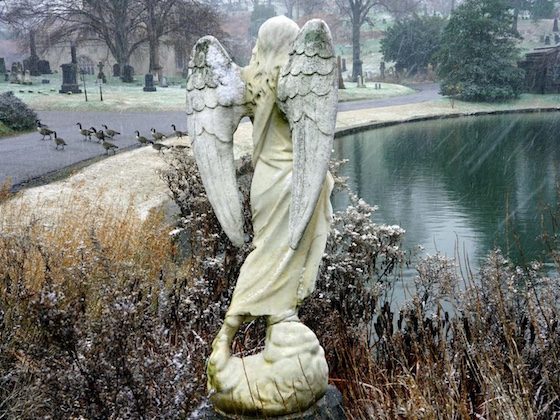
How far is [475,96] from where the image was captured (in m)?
35.8

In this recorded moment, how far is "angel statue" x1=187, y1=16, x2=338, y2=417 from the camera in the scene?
3832mm

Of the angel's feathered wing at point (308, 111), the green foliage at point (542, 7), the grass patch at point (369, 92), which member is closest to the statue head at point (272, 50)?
the angel's feathered wing at point (308, 111)

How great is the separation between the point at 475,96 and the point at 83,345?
3371 centimetres

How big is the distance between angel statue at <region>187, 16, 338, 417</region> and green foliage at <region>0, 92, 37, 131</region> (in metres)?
21.8

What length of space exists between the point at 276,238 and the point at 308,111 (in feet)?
2.48

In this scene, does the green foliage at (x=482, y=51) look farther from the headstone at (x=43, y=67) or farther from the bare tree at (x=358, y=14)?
the headstone at (x=43, y=67)

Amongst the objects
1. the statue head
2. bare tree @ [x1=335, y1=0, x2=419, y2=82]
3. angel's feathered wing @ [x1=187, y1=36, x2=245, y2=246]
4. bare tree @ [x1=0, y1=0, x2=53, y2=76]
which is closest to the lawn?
bare tree @ [x1=0, y1=0, x2=53, y2=76]

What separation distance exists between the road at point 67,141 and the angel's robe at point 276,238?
34.5ft

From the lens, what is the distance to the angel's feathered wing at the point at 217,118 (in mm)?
4000

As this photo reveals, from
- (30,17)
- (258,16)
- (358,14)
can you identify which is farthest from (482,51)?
(258,16)

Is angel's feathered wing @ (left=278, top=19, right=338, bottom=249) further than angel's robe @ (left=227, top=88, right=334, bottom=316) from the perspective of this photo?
No

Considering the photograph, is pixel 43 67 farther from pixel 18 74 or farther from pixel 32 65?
pixel 18 74

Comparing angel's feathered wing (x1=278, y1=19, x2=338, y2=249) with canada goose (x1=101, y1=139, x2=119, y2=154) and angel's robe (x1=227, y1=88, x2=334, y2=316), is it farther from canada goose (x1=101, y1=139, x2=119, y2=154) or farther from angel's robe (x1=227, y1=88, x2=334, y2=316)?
canada goose (x1=101, y1=139, x2=119, y2=154)

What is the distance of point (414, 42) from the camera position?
169 ft
